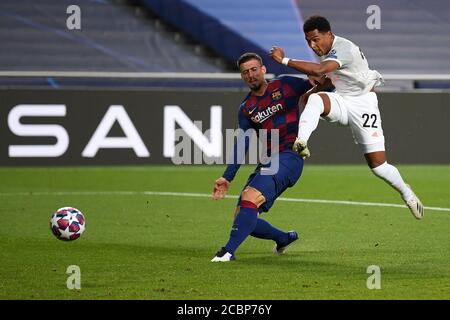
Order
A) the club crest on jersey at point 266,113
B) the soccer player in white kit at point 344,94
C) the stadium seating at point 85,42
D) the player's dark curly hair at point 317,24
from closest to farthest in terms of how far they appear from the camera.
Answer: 1. the soccer player in white kit at point 344,94
2. the club crest on jersey at point 266,113
3. the player's dark curly hair at point 317,24
4. the stadium seating at point 85,42

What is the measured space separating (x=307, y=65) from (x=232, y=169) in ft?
3.38

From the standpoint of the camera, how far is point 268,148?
29.2 ft

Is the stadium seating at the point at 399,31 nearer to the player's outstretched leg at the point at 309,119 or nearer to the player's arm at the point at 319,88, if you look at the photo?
the player's arm at the point at 319,88

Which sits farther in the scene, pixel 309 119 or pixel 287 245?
pixel 287 245

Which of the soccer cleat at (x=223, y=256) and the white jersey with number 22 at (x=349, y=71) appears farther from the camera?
the white jersey with number 22 at (x=349, y=71)

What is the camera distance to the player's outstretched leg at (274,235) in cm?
894

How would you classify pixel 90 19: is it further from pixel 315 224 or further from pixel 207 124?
pixel 315 224

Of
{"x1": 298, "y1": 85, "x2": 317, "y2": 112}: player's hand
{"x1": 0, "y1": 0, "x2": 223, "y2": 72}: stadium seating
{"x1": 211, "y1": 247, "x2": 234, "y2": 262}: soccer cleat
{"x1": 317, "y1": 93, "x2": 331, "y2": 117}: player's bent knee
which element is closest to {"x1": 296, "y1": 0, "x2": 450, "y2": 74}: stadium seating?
{"x1": 0, "y1": 0, "x2": 223, "y2": 72}: stadium seating

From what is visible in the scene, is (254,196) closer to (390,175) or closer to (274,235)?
(274,235)

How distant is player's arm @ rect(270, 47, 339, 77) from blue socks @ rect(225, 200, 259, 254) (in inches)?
44.9

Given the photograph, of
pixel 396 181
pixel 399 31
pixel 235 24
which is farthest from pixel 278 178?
pixel 399 31

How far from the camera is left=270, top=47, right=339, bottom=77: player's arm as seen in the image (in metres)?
8.50

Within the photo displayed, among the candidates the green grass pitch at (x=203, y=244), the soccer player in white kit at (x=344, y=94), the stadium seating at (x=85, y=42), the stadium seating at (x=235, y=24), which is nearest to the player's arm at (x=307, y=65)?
the soccer player in white kit at (x=344, y=94)
